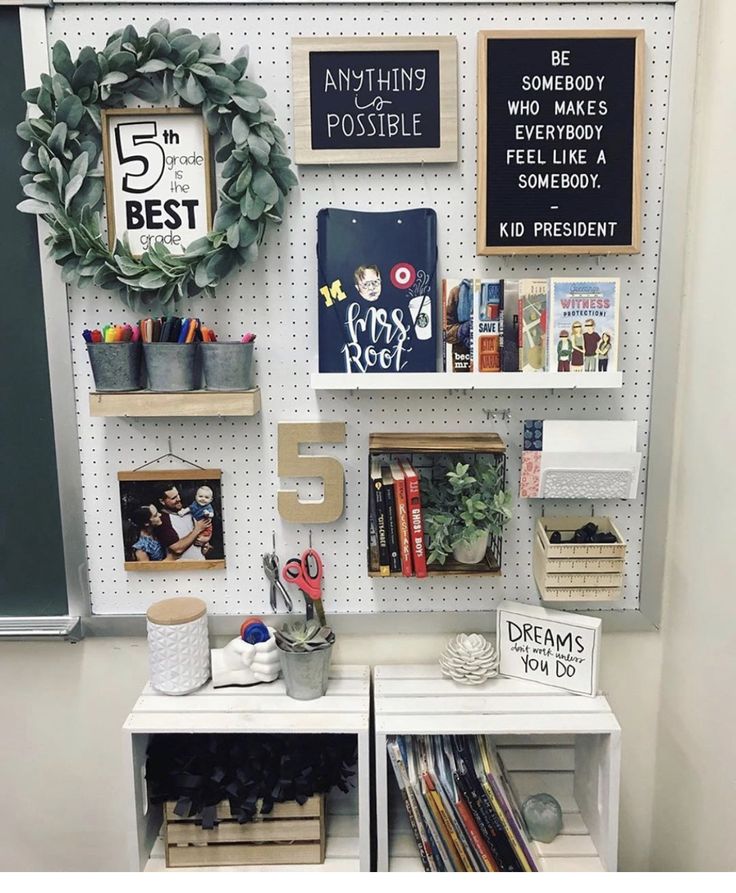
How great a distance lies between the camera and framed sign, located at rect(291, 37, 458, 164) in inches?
54.9

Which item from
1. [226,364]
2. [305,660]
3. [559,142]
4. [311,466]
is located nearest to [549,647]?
[305,660]

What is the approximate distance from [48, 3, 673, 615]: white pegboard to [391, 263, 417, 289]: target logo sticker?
66 millimetres

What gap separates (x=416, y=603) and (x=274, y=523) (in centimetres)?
35

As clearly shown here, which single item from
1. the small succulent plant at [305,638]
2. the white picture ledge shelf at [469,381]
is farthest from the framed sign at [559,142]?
the small succulent plant at [305,638]

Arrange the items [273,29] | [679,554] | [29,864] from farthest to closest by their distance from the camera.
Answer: [29,864] → [679,554] → [273,29]

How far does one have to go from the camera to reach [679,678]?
61.2 inches

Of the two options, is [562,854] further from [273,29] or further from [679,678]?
[273,29]

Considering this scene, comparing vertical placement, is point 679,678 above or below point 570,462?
below

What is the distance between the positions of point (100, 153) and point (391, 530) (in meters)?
0.90

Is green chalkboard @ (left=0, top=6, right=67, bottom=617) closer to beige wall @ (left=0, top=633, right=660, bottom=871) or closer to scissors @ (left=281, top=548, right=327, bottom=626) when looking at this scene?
beige wall @ (left=0, top=633, right=660, bottom=871)

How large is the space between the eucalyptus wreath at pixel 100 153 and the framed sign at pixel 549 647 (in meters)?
0.90

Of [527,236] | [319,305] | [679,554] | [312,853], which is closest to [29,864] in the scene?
[312,853]

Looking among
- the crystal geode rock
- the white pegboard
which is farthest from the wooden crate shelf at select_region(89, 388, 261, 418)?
the crystal geode rock

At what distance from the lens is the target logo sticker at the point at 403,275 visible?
57.1 inches
